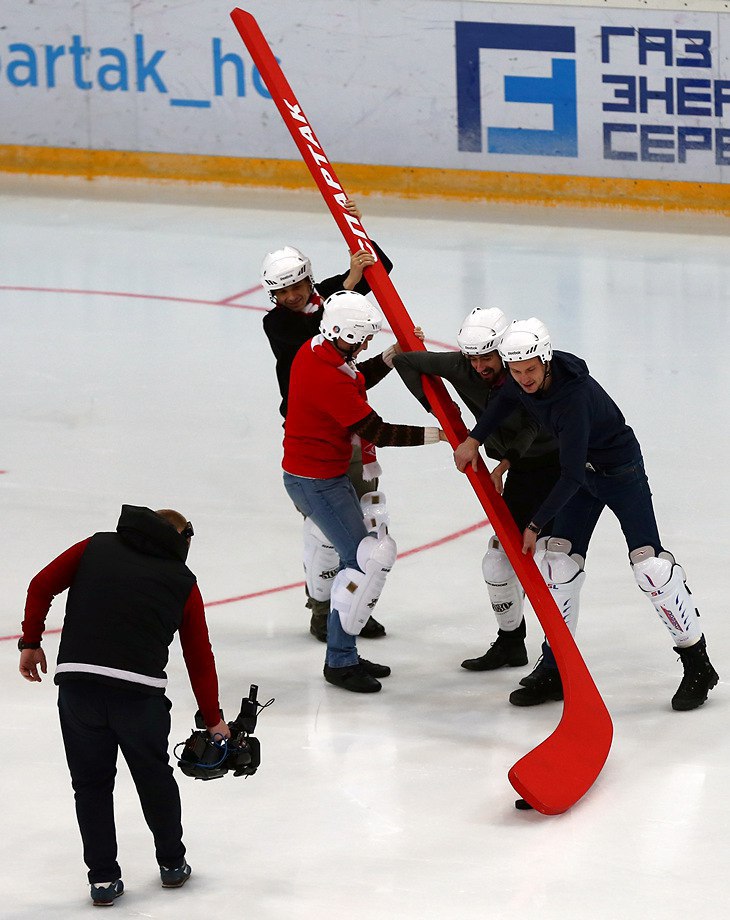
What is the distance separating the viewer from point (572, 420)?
550cm

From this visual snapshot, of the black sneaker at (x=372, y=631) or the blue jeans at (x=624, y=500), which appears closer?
the blue jeans at (x=624, y=500)

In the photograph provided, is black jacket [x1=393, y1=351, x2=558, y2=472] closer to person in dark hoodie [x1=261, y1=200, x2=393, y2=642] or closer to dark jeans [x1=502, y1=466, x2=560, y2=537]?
dark jeans [x1=502, y1=466, x2=560, y2=537]

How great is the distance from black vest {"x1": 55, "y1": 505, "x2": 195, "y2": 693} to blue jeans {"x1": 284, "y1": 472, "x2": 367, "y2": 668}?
1.67 m

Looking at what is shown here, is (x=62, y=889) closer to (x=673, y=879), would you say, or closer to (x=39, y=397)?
(x=673, y=879)

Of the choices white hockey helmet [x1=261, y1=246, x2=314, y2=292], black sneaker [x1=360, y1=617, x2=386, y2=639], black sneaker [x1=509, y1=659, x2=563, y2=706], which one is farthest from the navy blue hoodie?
black sneaker [x1=360, y1=617, x2=386, y2=639]

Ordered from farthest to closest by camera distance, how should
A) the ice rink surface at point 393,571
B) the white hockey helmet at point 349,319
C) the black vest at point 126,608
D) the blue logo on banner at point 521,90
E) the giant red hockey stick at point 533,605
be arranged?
the blue logo on banner at point 521,90 < the white hockey helmet at point 349,319 < the giant red hockey stick at point 533,605 < the ice rink surface at point 393,571 < the black vest at point 126,608

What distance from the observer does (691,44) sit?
42.4 ft

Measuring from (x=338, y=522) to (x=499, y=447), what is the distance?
63 cm

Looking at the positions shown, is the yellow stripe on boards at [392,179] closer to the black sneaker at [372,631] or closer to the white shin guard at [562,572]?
the black sneaker at [372,631]

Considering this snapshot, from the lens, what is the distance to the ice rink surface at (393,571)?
489cm

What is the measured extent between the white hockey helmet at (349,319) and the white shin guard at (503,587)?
913 mm

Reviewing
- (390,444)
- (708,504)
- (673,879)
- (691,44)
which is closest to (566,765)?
(673,879)

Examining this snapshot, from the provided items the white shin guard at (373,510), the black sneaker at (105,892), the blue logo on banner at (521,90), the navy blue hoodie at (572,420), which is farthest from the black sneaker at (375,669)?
the blue logo on banner at (521,90)

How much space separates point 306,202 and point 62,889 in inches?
393
